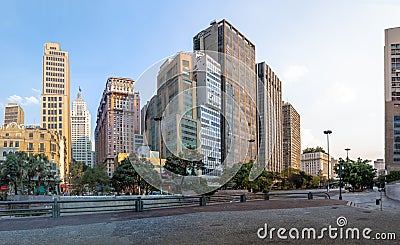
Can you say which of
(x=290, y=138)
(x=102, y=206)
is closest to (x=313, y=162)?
(x=290, y=138)

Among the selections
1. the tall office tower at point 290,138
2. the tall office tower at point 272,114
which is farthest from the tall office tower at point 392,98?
the tall office tower at point 290,138

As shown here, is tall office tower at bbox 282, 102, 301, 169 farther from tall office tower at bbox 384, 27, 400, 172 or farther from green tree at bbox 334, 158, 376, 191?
green tree at bbox 334, 158, 376, 191

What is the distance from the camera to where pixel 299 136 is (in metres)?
185

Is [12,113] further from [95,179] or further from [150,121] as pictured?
[150,121]

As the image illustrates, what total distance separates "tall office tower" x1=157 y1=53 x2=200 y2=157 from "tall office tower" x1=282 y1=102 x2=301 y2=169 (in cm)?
13559

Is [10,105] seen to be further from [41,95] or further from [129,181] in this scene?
[129,181]

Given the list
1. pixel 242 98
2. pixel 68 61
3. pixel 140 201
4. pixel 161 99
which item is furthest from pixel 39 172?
pixel 68 61

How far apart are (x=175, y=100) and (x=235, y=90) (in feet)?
99.2

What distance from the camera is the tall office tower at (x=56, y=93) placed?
403 feet

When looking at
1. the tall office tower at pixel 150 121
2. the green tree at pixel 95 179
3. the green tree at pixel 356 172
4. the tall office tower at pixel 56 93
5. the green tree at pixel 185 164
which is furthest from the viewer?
the tall office tower at pixel 56 93

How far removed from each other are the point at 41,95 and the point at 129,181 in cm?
8312

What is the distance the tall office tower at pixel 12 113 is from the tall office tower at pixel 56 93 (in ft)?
160

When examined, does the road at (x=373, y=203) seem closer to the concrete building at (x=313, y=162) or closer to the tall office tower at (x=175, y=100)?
the tall office tower at (x=175, y=100)

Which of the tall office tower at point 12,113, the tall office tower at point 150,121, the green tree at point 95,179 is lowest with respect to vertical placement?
the green tree at point 95,179
